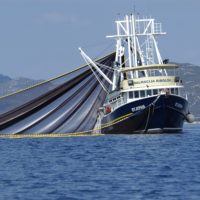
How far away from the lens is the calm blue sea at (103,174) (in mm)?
22156

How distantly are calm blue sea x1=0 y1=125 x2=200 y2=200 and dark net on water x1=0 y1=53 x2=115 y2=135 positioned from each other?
15.9 meters

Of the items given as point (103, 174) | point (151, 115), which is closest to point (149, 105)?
point (151, 115)

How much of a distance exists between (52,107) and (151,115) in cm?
1129

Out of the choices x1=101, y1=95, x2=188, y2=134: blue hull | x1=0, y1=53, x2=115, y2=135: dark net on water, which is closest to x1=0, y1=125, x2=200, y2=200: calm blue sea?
x1=101, y1=95, x2=188, y2=134: blue hull

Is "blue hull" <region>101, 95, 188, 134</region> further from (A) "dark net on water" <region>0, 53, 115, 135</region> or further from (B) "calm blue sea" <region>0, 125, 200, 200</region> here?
(B) "calm blue sea" <region>0, 125, 200, 200</region>

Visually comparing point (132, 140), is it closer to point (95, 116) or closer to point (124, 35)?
point (95, 116)

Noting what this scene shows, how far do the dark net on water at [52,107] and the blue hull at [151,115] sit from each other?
512 cm

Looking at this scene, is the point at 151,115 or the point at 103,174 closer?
the point at 103,174

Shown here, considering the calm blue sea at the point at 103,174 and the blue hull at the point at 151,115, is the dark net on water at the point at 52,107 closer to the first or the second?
the blue hull at the point at 151,115

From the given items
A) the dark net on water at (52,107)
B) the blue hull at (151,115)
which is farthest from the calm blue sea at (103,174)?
the dark net on water at (52,107)

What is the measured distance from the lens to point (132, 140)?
47938mm

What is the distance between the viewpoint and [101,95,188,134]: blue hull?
53.3m

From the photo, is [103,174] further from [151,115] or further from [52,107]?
[52,107]

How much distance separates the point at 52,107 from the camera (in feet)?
191
